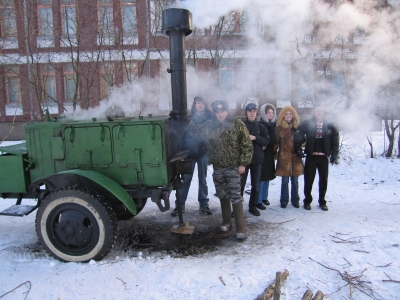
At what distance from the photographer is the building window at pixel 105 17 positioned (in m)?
9.06

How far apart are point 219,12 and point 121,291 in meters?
4.48

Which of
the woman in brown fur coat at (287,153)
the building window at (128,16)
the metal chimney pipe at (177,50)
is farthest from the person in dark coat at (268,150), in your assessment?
the building window at (128,16)

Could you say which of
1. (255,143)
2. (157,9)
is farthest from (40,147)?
(157,9)

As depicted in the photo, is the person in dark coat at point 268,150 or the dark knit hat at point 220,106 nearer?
the dark knit hat at point 220,106

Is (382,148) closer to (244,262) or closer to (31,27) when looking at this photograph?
(244,262)

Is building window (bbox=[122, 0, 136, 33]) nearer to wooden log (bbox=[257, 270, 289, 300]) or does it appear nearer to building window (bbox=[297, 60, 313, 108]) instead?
building window (bbox=[297, 60, 313, 108])

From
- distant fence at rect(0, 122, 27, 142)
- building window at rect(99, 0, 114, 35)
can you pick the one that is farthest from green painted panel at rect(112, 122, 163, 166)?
distant fence at rect(0, 122, 27, 142)

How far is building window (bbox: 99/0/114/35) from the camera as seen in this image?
29.7 feet

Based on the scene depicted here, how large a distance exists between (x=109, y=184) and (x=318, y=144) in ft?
10.4

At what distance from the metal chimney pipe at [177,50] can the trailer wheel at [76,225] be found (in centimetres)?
155

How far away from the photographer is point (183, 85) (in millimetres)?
4453

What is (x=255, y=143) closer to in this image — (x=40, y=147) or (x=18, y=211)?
(x=40, y=147)

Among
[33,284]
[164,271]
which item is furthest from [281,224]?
[33,284]

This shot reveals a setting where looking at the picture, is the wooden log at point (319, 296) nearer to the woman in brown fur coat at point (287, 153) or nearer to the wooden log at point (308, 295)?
the wooden log at point (308, 295)
